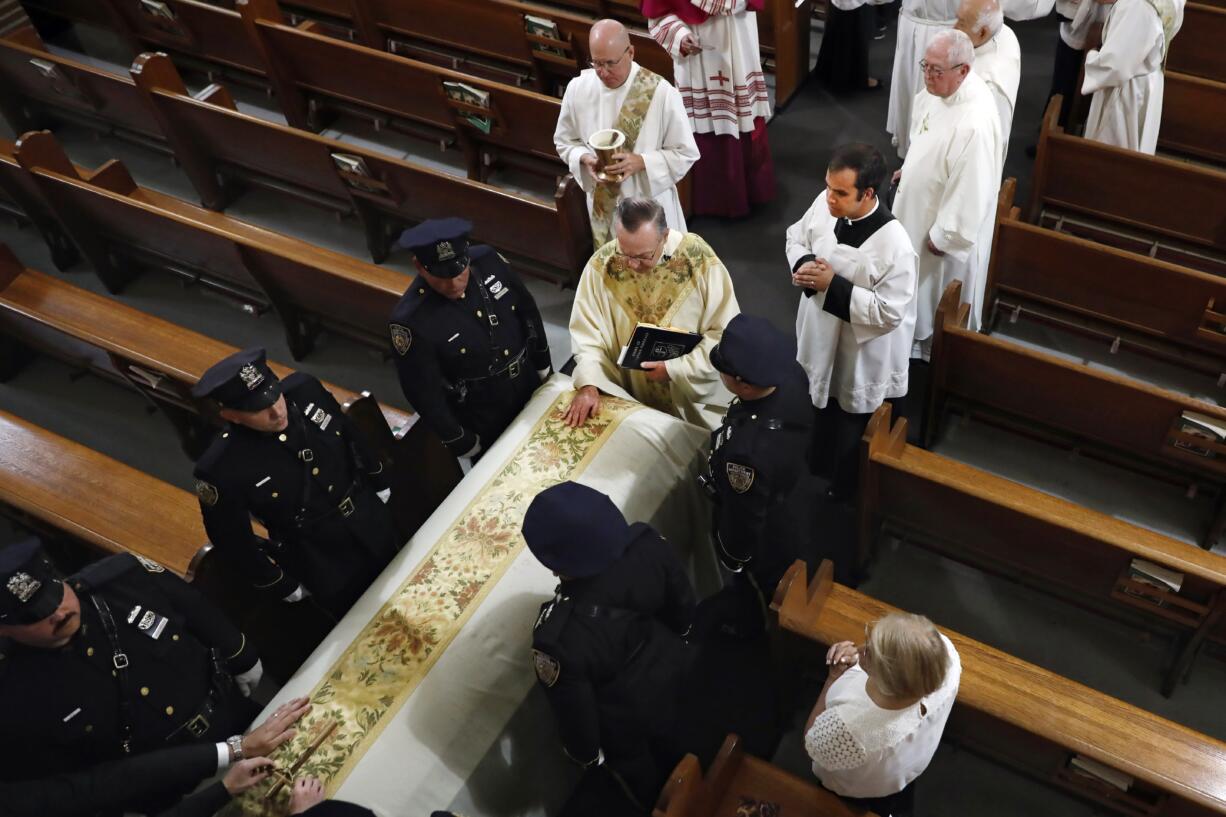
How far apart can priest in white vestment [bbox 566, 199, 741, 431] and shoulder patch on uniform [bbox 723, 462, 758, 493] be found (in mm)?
576

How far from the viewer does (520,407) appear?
360cm

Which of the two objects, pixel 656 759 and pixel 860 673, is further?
pixel 656 759

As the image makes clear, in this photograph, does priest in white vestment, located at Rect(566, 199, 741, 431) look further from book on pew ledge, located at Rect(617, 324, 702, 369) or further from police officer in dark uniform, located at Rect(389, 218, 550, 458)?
police officer in dark uniform, located at Rect(389, 218, 550, 458)

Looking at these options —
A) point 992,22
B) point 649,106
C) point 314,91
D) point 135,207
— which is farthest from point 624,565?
point 314,91

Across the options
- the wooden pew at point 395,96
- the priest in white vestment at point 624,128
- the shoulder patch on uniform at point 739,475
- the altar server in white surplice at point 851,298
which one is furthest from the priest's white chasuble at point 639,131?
the shoulder patch on uniform at point 739,475

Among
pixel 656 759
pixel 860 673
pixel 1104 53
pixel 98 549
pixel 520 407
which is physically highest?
pixel 1104 53

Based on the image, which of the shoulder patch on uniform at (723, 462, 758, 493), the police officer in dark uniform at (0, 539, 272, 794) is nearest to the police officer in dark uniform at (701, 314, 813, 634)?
the shoulder patch on uniform at (723, 462, 758, 493)

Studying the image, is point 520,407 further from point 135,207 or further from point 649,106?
point 135,207

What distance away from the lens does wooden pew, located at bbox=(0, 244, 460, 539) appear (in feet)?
11.6

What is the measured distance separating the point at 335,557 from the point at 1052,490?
2.58m

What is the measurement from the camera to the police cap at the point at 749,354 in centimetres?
277

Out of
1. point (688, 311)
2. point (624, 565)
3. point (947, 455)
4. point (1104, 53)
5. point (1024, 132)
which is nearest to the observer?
point (624, 565)

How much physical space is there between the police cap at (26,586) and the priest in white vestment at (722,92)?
321cm

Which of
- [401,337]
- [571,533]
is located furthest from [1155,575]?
[401,337]
